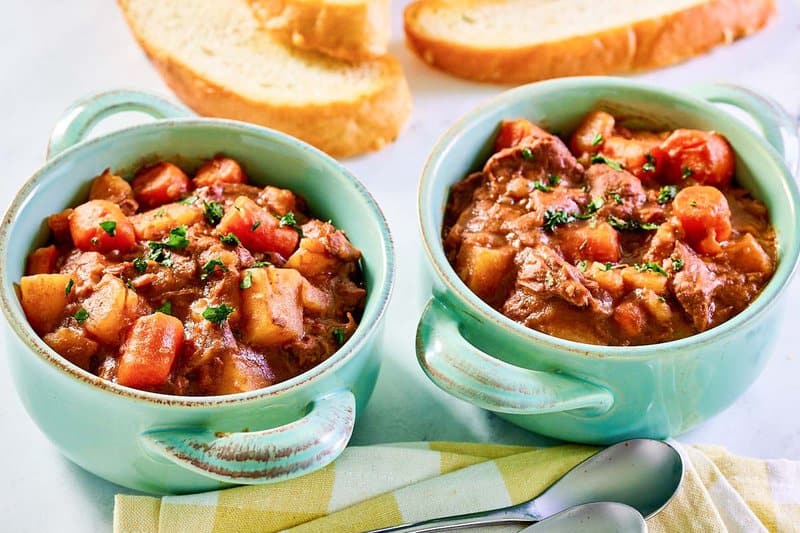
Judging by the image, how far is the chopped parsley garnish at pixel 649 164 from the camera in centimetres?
273

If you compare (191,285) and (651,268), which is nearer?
(191,285)

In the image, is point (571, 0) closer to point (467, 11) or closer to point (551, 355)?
point (467, 11)

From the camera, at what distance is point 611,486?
2305 mm

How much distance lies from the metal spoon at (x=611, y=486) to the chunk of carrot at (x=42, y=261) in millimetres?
1033

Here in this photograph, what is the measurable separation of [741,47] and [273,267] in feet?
7.40

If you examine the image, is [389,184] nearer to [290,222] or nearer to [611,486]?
[290,222]

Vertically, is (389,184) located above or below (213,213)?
below

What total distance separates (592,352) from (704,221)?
22.6 inches

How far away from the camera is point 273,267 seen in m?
2.34

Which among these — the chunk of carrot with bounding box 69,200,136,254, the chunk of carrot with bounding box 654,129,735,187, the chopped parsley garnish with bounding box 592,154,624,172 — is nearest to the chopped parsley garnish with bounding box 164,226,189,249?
the chunk of carrot with bounding box 69,200,136,254

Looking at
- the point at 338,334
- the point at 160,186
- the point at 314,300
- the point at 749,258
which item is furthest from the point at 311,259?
the point at 749,258

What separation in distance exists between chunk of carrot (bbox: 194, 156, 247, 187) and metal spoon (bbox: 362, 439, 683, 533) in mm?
1008

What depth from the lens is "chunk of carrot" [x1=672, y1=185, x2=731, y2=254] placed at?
8.28 feet

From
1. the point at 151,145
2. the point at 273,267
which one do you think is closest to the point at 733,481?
the point at 273,267
